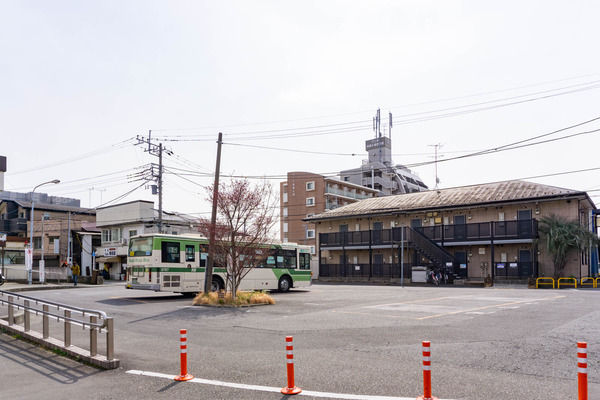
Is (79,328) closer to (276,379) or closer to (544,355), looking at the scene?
(276,379)

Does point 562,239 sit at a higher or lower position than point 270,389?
higher

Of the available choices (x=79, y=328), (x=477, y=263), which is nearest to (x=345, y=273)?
(x=477, y=263)

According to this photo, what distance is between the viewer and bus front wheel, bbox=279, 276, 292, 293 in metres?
26.7

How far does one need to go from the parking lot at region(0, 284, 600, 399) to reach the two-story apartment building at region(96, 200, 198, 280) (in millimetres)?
36170

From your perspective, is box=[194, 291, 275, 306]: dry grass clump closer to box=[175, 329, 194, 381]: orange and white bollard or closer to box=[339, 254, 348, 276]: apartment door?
box=[175, 329, 194, 381]: orange and white bollard

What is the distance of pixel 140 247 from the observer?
22.3 metres

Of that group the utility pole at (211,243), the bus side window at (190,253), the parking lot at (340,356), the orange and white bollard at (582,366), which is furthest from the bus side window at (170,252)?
the orange and white bollard at (582,366)

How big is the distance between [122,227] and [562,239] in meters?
41.4

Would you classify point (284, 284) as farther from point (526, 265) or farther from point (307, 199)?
point (307, 199)

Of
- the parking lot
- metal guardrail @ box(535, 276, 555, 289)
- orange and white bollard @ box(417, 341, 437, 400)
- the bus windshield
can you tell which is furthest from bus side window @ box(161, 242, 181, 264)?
metal guardrail @ box(535, 276, 555, 289)

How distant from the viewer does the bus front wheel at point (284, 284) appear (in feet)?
87.6

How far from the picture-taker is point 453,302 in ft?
63.1

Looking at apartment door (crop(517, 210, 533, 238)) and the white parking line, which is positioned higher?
apartment door (crop(517, 210, 533, 238))

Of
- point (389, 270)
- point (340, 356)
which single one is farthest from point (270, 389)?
point (389, 270)
